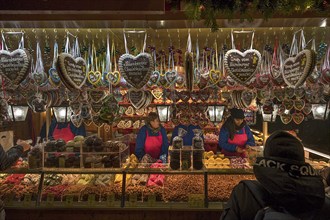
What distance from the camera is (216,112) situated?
4.26m

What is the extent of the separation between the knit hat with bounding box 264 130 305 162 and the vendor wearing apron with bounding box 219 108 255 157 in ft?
13.4

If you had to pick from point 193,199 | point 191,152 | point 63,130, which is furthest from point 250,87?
point 63,130

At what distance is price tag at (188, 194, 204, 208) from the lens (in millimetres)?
3602

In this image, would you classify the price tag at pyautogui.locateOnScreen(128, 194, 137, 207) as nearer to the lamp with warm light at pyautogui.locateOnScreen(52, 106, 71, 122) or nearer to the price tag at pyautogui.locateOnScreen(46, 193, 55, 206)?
the price tag at pyautogui.locateOnScreen(46, 193, 55, 206)

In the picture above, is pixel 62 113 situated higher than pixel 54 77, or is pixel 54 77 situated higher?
pixel 54 77

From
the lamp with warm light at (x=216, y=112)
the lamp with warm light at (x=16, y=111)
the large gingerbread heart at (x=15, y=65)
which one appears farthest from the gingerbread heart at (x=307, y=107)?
the lamp with warm light at (x=16, y=111)

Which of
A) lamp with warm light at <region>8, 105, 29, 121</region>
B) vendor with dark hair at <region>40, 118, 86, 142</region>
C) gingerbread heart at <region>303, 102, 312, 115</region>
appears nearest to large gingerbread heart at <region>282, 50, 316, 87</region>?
gingerbread heart at <region>303, 102, 312, 115</region>

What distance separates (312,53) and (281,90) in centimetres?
137

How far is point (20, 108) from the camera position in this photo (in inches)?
172

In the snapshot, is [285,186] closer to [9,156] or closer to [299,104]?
[9,156]

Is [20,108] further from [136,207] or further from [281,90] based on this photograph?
[281,90]

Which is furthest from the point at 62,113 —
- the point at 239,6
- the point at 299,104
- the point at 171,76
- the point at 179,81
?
the point at 299,104

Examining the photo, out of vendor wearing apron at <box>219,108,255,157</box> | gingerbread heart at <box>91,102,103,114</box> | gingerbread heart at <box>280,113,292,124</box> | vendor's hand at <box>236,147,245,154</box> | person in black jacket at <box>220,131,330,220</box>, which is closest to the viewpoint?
person in black jacket at <box>220,131,330,220</box>

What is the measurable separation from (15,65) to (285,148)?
3.29 metres
